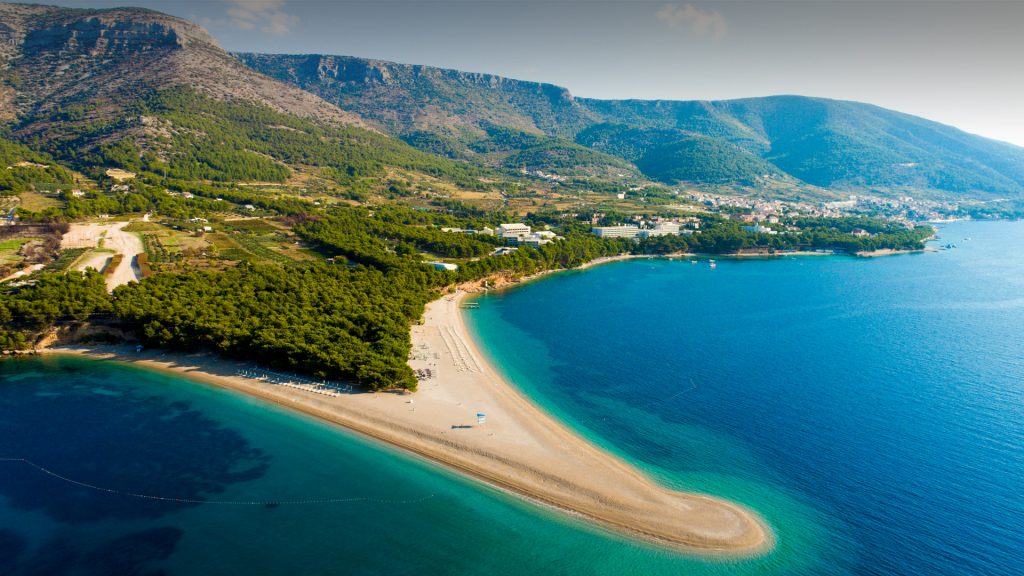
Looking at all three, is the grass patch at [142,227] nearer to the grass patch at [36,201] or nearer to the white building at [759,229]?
the grass patch at [36,201]

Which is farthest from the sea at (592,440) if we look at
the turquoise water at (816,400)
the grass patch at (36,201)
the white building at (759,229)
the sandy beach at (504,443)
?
the white building at (759,229)

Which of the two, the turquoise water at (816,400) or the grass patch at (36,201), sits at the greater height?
the grass patch at (36,201)

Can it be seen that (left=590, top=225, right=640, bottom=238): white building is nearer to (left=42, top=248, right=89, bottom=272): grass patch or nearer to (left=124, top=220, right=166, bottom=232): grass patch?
(left=124, top=220, right=166, bottom=232): grass patch

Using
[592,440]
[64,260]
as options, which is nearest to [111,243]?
[64,260]

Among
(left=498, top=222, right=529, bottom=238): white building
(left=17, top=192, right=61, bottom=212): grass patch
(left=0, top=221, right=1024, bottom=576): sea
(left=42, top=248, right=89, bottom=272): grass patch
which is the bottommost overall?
(left=0, top=221, right=1024, bottom=576): sea

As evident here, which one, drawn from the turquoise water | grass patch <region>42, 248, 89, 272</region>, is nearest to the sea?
the turquoise water

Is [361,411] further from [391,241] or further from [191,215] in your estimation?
[191,215]

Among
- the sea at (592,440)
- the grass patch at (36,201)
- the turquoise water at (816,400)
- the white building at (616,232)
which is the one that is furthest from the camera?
the white building at (616,232)
